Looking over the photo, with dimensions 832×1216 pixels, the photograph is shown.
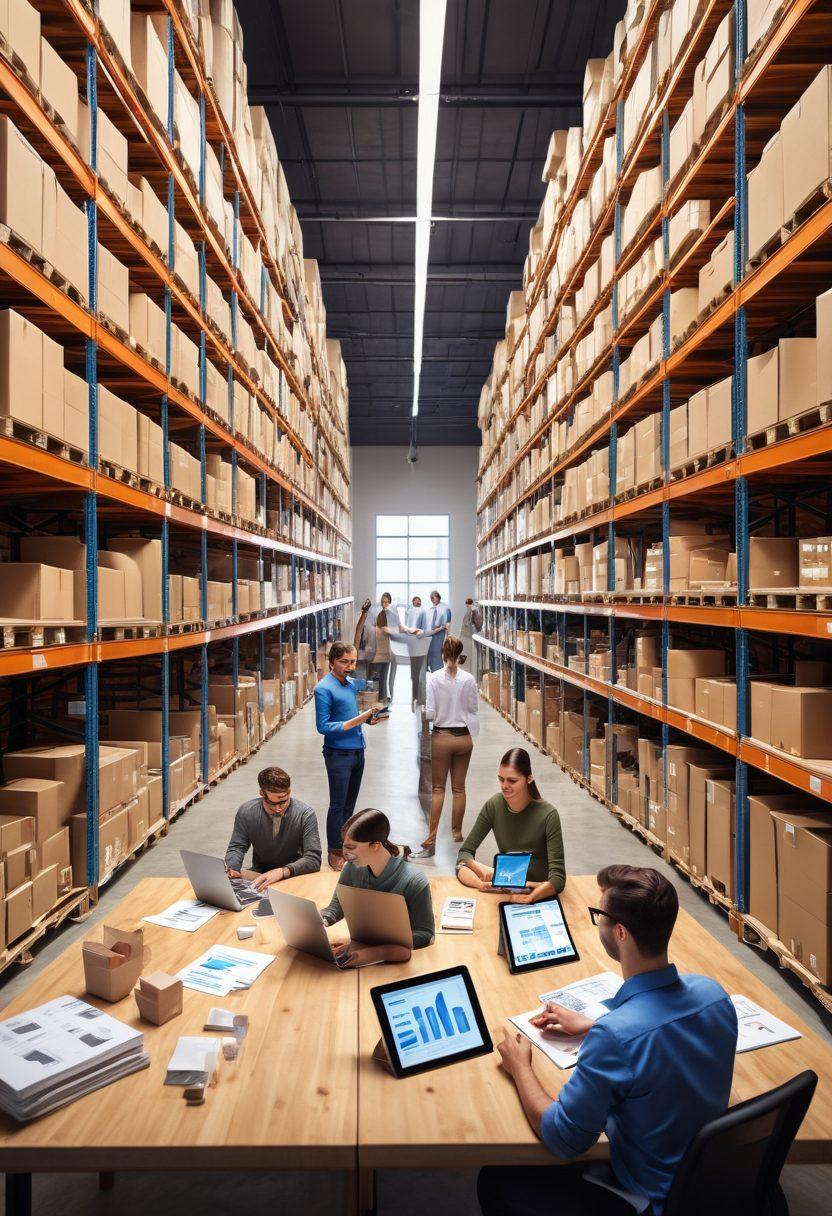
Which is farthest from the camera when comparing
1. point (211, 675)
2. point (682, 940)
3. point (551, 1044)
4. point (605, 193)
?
point (211, 675)

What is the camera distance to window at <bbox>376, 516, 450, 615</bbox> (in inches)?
1114

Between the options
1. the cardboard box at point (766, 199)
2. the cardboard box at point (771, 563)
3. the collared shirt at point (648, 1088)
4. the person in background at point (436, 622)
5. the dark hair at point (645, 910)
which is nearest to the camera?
the collared shirt at point (648, 1088)

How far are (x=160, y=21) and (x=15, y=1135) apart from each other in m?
7.57

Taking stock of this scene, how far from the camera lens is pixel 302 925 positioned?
3029 millimetres

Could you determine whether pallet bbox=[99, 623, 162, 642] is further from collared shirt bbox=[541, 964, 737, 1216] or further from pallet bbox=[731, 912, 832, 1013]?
collared shirt bbox=[541, 964, 737, 1216]

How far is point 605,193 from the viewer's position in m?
8.23

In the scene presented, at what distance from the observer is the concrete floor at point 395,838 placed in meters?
2.89

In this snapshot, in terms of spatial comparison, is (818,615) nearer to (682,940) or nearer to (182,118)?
(682,940)

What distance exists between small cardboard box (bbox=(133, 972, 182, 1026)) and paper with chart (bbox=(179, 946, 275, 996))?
18 centimetres

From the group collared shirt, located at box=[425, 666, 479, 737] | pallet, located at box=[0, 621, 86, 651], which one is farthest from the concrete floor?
pallet, located at box=[0, 621, 86, 651]

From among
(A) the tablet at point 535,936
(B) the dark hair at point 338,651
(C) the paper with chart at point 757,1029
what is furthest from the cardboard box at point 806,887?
(B) the dark hair at point 338,651

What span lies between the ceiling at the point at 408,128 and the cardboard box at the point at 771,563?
25.4 ft

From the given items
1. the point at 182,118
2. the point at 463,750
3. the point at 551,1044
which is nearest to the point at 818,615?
the point at 551,1044

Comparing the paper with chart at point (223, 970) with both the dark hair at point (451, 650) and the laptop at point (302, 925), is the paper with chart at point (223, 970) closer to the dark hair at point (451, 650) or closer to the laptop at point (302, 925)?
the laptop at point (302, 925)
